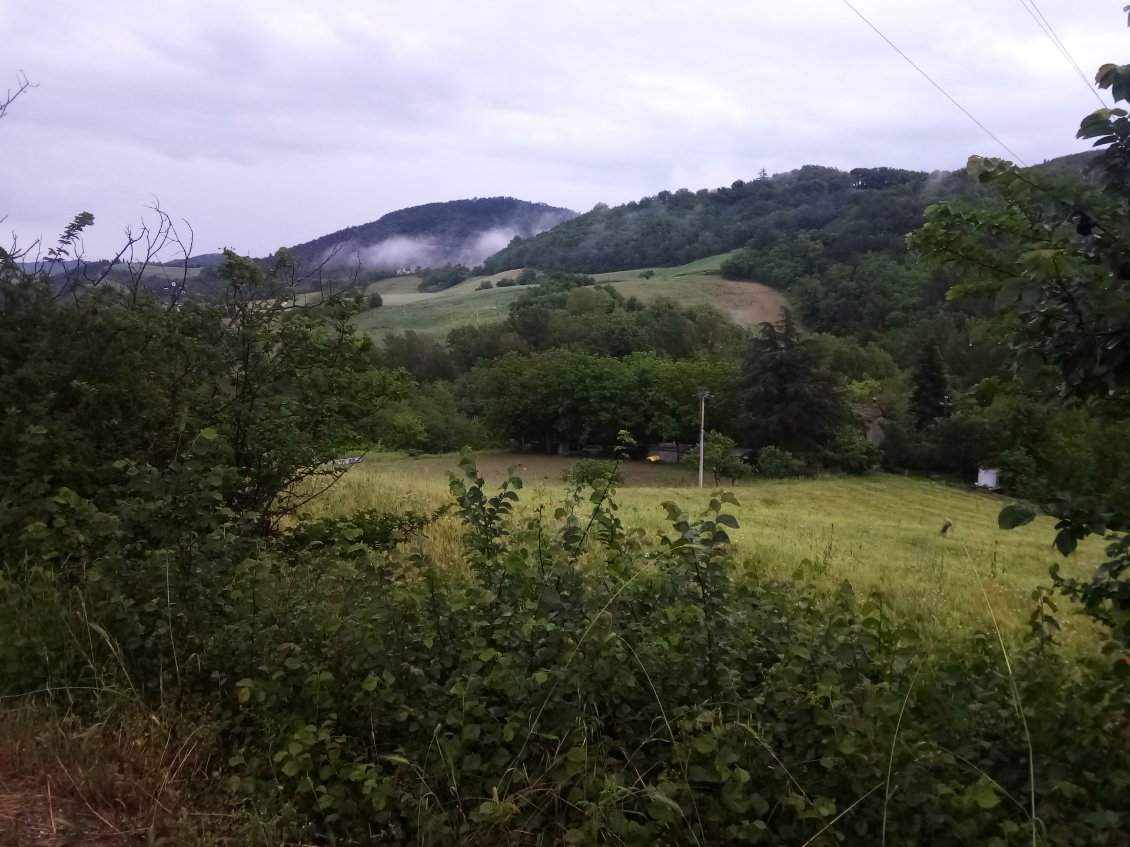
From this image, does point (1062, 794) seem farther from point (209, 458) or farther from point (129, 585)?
point (209, 458)

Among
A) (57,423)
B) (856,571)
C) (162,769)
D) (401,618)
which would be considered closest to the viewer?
(162,769)

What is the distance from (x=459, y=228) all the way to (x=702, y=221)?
41.6 meters

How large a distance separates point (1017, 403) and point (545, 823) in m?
2.73

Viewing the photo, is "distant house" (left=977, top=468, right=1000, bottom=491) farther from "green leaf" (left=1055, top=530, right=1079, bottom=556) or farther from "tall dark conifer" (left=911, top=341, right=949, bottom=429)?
"tall dark conifer" (left=911, top=341, right=949, bottom=429)

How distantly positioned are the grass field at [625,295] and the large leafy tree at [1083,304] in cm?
8001

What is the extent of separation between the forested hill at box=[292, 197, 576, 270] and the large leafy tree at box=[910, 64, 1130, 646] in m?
98.2

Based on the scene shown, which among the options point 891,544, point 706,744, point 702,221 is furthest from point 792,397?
point 702,221

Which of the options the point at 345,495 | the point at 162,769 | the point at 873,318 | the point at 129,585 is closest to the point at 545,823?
the point at 162,769

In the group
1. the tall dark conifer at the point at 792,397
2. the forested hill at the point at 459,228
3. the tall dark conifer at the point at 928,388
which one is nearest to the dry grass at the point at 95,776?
the tall dark conifer at the point at 928,388

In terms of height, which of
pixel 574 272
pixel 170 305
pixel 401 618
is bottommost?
pixel 401 618

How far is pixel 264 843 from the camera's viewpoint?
2.74m

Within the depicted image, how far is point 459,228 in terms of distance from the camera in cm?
13712

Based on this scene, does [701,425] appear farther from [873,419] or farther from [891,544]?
[891,544]

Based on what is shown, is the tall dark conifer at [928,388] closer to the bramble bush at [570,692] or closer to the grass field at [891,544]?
the grass field at [891,544]
